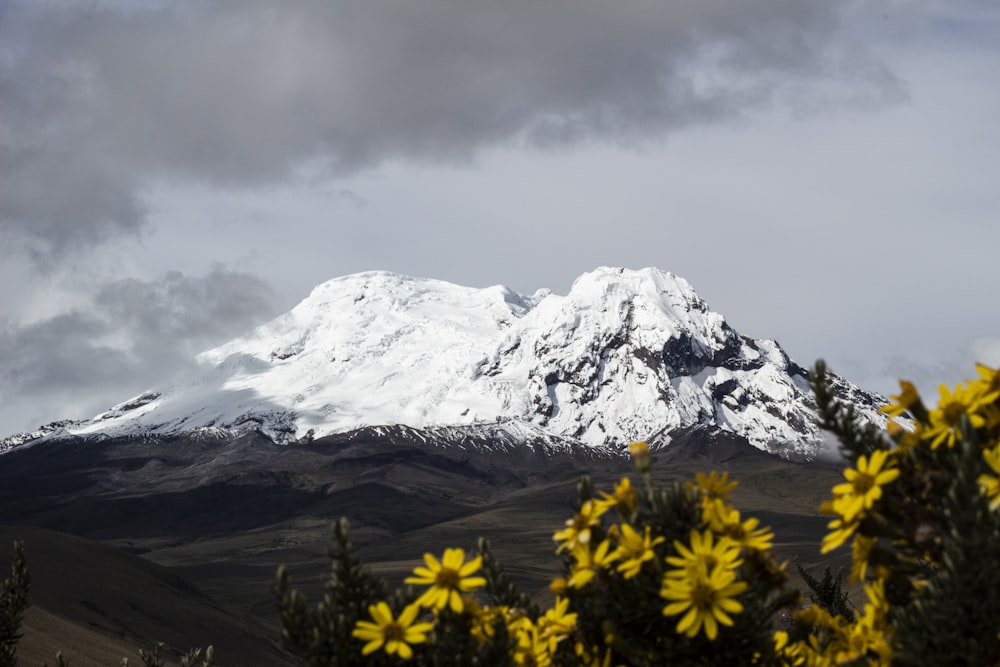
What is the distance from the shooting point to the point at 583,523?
4652 millimetres

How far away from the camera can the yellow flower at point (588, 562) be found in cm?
443

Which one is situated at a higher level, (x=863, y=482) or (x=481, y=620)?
(x=863, y=482)

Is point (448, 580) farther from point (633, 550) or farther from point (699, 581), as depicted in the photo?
point (699, 581)

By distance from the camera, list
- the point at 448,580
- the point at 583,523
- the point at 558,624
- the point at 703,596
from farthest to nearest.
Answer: the point at 558,624 < the point at 583,523 < the point at 448,580 < the point at 703,596

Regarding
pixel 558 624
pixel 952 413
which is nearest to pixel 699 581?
pixel 558 624

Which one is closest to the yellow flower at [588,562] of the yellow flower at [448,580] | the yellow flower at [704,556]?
the yellow flower at [704,556]

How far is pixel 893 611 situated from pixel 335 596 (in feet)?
8.04

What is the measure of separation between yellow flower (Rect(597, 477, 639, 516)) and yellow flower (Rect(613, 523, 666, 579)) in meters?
0.25

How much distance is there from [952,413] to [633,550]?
59.0 inches

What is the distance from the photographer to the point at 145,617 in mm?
78250

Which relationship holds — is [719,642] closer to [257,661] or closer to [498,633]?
[498,633]

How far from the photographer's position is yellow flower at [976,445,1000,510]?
3.85 metres

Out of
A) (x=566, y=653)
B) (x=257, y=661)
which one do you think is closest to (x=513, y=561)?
(x=257, y=661)

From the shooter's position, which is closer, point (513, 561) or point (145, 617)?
point (145, 617)
